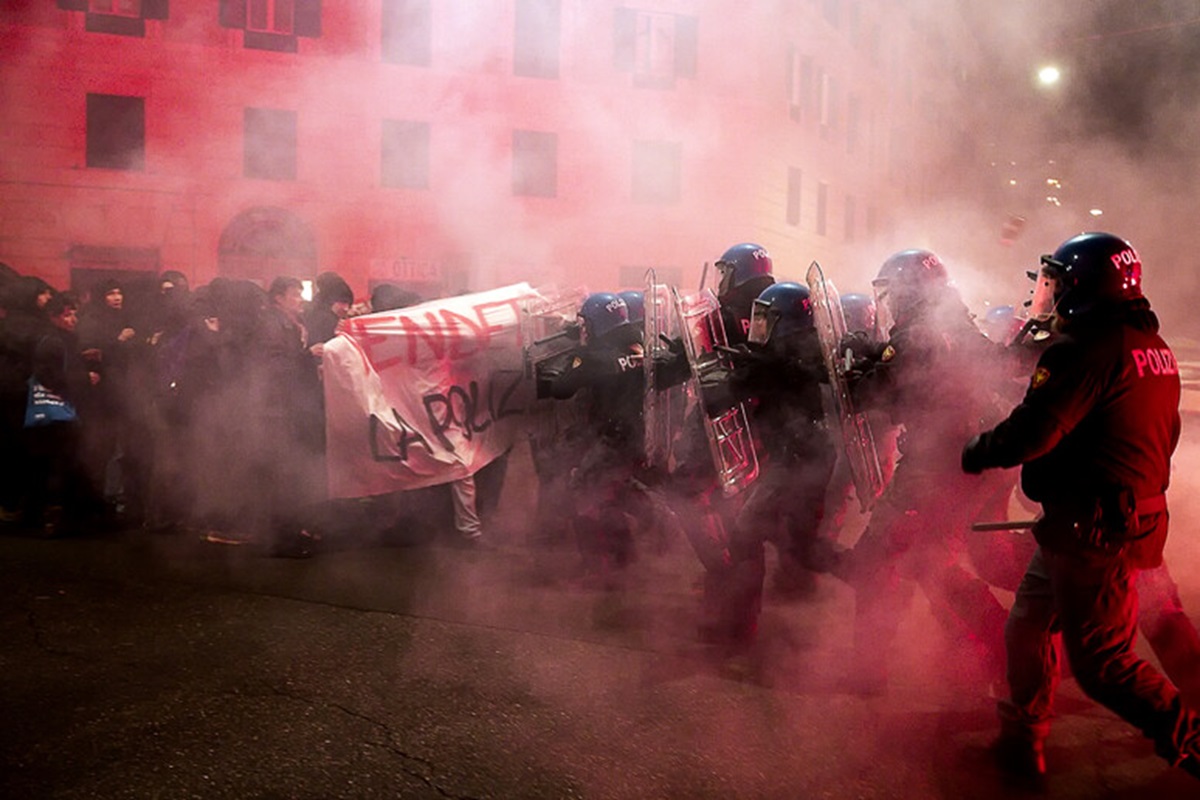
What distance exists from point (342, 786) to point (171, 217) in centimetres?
1225

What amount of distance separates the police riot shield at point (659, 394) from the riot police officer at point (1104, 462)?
1775mm

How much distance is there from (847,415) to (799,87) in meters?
6.08

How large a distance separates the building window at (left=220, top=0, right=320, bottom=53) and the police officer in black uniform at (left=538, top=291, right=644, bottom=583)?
6.06 metres

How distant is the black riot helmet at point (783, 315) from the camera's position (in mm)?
3410

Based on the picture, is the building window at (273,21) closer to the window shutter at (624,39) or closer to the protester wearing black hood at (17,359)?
the window shutter at (624,39)

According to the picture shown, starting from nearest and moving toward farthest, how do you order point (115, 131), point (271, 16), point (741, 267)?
point (741, 267) < point (271, 16) < point (115, 131)

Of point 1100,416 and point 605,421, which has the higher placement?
point 1100,416

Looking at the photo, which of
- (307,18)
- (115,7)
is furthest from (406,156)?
(115,7)

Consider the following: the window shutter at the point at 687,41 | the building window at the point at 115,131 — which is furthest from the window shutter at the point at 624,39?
the building window at the point at 115,131

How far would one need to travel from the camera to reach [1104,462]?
220cm

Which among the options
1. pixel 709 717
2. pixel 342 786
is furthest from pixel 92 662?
pixel 709 717

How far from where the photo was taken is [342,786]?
2.30 meters

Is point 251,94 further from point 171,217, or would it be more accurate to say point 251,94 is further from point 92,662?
point 92,662

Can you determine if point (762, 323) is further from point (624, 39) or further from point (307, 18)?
point (307, 18)
